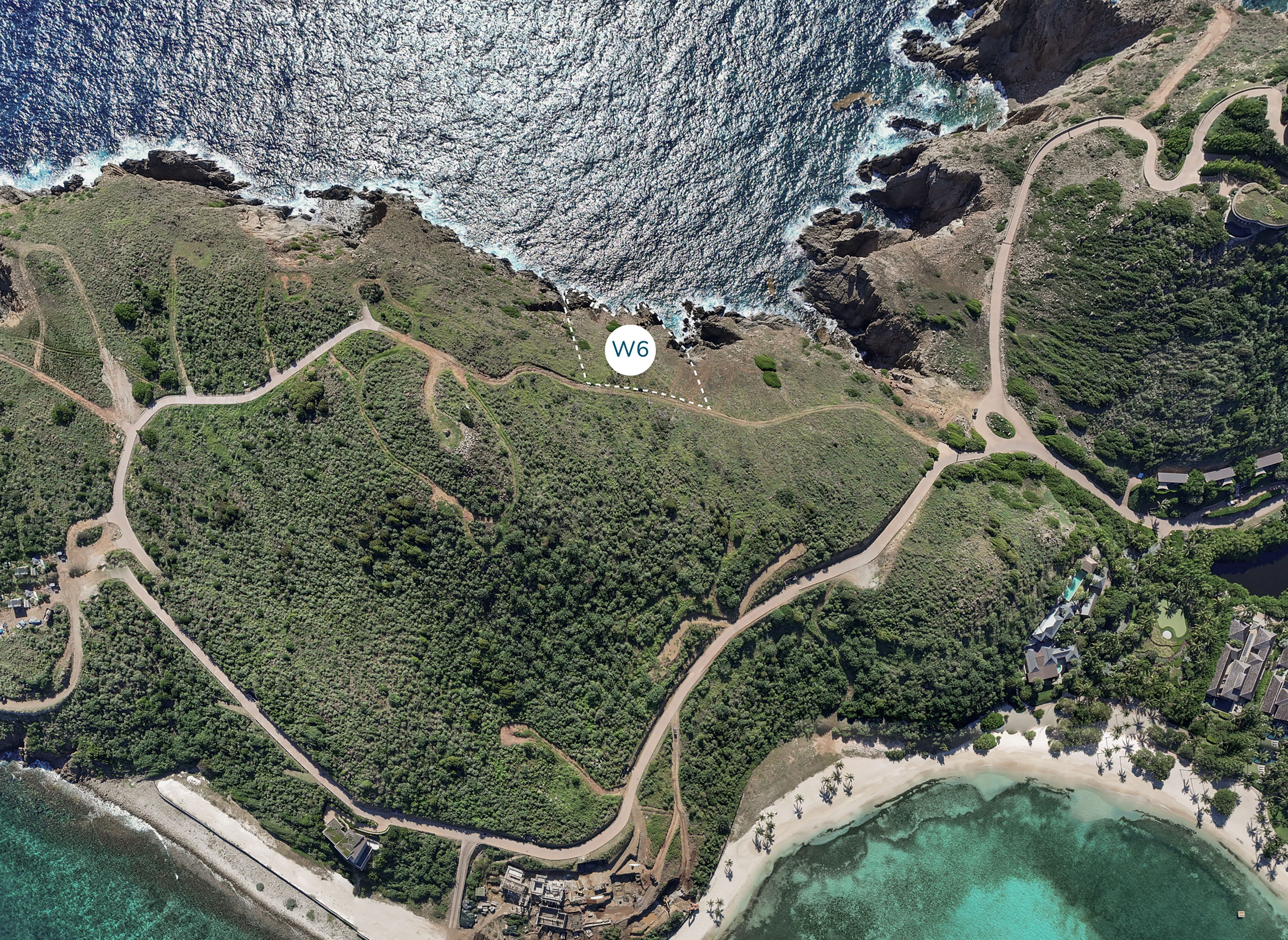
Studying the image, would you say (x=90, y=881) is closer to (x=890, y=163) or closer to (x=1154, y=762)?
(x=1154, y=762)

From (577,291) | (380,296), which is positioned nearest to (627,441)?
(577,291)

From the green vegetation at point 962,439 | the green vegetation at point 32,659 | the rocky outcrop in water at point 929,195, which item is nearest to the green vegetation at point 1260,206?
the rocky outcrop in water at point 929,195

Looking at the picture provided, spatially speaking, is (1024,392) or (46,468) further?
(1024,392)

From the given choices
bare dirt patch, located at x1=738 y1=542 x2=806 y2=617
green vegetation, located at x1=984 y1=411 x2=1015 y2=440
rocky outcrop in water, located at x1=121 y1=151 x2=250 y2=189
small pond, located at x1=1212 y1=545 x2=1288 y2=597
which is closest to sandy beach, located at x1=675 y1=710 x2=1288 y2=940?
bare dirt patch, located at x1=738 y1=542 x2=806 y2=617

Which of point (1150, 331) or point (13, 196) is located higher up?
point (1150, 331)

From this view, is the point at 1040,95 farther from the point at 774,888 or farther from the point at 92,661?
the point at 92,661

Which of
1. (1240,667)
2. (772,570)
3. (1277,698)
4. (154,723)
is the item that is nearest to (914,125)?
(772,570)

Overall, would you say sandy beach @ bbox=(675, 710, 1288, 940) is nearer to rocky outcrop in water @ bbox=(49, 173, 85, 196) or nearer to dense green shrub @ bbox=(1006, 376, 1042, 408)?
dense green shrub @ bbox=(1006, 376, 1042, 408)
